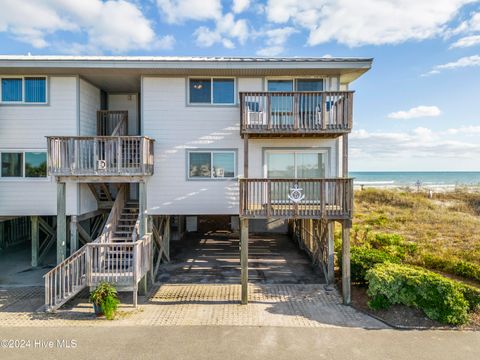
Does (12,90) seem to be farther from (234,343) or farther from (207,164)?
(234,343)

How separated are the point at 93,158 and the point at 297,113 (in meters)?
7.19

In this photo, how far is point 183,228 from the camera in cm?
1814

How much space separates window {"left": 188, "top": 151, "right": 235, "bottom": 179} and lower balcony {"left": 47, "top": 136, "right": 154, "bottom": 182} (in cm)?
161

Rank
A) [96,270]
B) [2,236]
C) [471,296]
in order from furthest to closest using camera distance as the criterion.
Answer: [2,236] → [96,270] → [471,296]

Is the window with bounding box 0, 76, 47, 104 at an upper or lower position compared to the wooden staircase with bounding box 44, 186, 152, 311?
upper

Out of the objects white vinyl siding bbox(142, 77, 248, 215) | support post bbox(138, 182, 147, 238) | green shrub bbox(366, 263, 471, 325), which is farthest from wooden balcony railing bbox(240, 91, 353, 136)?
green shrub bbox(366, 263, 471, 325)

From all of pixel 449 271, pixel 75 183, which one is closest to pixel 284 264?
pixel 449 271

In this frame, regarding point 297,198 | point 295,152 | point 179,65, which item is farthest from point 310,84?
point 179,65

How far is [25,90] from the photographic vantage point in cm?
1048

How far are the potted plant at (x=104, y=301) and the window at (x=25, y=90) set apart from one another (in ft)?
24.5

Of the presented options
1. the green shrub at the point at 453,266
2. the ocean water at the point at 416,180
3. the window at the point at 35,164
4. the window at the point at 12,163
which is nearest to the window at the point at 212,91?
the window at the point at 35,164

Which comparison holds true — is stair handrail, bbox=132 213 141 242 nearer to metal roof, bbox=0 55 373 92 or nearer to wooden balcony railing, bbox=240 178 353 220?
wooden balcony railing, bbox=240 178 353 220

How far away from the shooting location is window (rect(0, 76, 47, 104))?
412 inches

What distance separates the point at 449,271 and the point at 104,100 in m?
15.4
